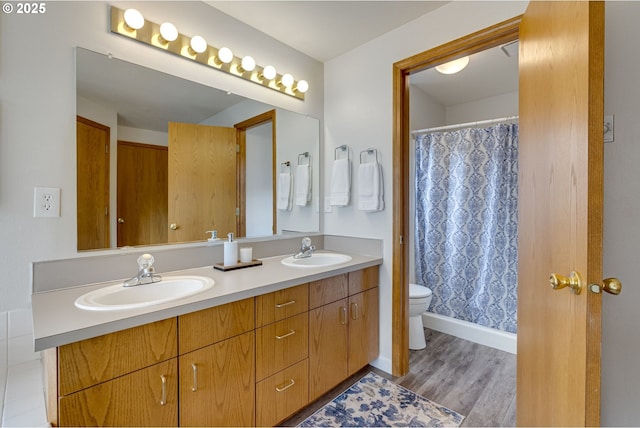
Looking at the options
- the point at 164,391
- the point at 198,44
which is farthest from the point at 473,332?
the point at 198,44

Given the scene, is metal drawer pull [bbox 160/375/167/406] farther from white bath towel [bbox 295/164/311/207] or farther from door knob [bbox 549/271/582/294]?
white bath towel [bbox 295/164/311/207]

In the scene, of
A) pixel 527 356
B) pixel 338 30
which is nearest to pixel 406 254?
pixel 527 356

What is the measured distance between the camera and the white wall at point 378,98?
1712 millimetres

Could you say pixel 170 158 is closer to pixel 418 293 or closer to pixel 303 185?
pixel 303 185

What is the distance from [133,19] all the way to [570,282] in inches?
79.6

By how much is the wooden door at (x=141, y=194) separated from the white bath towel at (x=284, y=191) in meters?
0.81

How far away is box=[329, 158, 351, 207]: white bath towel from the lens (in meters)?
2.20

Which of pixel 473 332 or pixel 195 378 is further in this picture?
pixel 473 332

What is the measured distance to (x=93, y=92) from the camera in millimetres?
1344

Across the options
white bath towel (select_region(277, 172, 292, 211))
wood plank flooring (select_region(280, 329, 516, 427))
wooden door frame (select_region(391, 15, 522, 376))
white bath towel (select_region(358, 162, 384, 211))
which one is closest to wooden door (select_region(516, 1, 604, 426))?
wood plank flooring (select_region(280, 329, 516, 427))

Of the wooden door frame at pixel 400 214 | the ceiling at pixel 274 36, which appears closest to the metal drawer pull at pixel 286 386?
the wooden door frame at pixel 400 214

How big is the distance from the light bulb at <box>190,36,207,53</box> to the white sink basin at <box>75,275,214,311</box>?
4.07ft

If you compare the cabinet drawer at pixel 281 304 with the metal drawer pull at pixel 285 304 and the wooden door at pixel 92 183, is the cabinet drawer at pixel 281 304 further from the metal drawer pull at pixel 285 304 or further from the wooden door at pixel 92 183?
A: the wooden door at pixel 92 183

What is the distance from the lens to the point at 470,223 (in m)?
2.63
